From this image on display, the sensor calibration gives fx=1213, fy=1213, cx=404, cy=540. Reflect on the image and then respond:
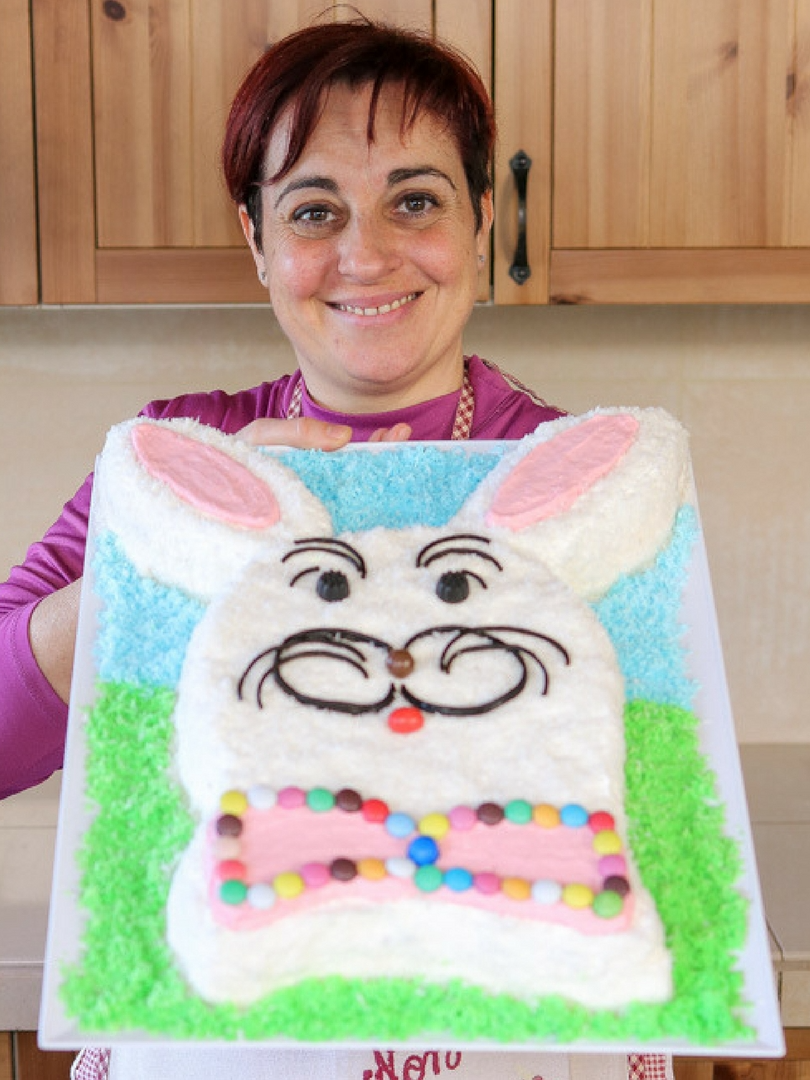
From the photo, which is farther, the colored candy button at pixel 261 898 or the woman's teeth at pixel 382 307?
the woman's teeth at pixel 382 307

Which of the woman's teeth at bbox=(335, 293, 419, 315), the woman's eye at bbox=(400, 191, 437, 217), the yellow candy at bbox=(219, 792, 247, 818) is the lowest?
the yellow candy at bbox=(219, 792, 247, 818)

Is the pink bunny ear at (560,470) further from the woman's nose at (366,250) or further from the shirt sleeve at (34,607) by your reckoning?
the shirt sleeve at (34,607)

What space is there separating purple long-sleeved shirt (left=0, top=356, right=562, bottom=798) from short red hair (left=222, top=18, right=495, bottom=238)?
0.64ft

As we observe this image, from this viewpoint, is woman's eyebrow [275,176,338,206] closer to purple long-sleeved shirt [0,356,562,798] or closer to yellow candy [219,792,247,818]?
purple long-sleeved shirt [0,356,562,798]

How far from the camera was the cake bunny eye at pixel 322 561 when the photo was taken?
0.74 m

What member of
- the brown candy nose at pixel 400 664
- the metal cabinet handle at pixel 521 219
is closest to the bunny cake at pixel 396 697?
the brown candy nose at pixel 400 664

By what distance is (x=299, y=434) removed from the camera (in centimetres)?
87

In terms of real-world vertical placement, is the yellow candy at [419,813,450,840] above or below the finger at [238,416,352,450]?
below

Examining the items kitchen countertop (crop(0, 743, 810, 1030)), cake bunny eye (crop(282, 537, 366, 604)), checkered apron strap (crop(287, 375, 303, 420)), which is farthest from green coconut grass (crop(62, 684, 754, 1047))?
kitchen countertop (crop(0, 743, 810, 1030))

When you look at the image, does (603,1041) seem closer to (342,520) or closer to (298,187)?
(342,520)

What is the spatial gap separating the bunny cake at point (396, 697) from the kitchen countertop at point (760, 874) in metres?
0.82

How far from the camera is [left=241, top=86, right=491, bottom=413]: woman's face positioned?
1.02 meters

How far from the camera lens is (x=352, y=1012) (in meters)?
0.62

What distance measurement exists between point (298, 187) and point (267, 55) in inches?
5.5
